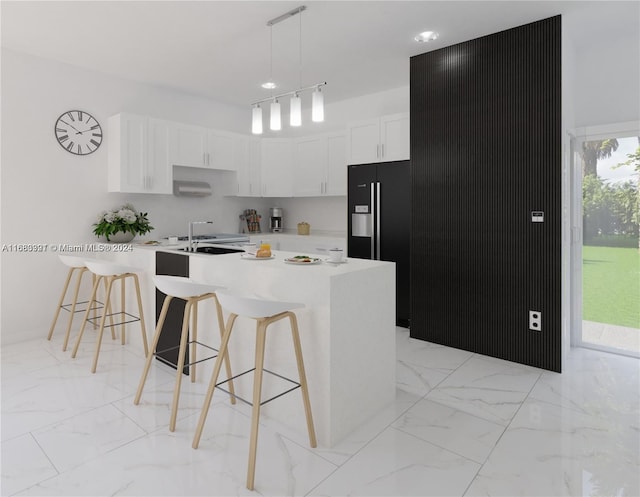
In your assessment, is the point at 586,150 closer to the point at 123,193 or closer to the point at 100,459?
the point at 100,459

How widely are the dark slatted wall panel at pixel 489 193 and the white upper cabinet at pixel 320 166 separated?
136 centimetres

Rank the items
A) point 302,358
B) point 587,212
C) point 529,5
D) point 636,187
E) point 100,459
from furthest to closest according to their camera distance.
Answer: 1. point 587,212
2. point 636,187
3. point 529,5
4. point 302,358
5. point 100,459

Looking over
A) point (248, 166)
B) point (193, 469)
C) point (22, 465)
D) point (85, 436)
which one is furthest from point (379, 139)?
point (22, 465)

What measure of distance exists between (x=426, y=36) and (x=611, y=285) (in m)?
2.82

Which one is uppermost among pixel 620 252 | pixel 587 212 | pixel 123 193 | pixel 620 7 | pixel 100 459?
pixel 620 7

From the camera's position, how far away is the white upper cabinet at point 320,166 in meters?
5.14

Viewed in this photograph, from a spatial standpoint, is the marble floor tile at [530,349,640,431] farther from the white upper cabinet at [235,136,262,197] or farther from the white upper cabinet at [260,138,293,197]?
the white upper cabinet at [235,136,262,197]

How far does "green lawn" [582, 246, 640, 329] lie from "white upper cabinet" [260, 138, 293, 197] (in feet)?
11.9

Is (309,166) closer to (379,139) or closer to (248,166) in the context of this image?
(248,166)

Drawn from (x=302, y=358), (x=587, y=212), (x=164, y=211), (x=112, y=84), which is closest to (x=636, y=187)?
(x=587, y=212)

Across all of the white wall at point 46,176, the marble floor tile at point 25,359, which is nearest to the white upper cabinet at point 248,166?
the white wall at point 46,176

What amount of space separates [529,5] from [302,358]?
2.96 m

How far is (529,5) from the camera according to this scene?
290cm

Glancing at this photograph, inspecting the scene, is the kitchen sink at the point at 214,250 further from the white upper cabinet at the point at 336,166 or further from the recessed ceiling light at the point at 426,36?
the recessed ceiling light at the point at 426,36
